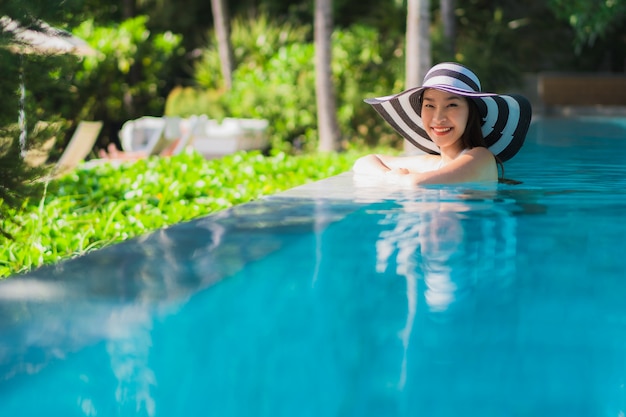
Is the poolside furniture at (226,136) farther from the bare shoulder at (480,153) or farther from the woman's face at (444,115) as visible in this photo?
the bare shoulder at (480,153)

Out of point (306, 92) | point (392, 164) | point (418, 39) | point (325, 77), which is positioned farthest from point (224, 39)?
point (392, 164)

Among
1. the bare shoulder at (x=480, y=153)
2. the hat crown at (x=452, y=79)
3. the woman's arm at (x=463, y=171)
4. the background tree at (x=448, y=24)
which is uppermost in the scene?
the background tree at (x=448, y=24)

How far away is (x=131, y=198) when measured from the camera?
8375 mm

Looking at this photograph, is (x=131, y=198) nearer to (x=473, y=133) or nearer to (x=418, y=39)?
(x=473, y=133)

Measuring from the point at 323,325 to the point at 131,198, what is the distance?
5882 millimetres

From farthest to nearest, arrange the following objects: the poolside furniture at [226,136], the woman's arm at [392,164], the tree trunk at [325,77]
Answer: the poolside furniture at [226,136] → the tree trunk at [325,77] → the woman's arm at [392,164]

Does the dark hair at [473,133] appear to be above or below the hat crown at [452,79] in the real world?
below

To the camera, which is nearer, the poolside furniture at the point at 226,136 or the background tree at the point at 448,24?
the poolside furniture at the point at 226,136

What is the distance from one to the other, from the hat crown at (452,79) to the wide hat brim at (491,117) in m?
0.08

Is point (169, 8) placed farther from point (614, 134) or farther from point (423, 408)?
point (423, 408)

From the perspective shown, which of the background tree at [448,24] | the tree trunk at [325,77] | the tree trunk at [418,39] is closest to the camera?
the tree trunk at [418,39]

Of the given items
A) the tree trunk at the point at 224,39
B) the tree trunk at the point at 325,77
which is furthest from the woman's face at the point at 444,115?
the tree trunk at the point at 224,39

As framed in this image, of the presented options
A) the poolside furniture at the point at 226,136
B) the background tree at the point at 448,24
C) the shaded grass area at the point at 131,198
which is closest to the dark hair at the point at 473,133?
the shaded grass area at the point at 131,198

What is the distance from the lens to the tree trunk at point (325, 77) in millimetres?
16031
